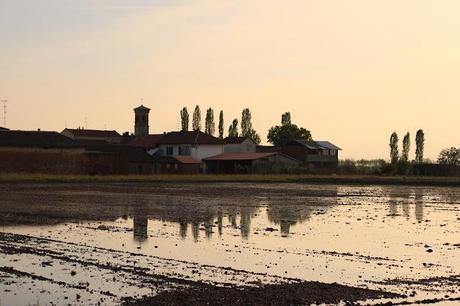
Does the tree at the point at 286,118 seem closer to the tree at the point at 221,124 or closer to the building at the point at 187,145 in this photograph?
the tree at the point at 221,124

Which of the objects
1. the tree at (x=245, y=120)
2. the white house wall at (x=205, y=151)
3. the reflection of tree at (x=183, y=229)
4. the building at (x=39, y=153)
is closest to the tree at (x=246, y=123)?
the tree at (x=245, y=120)

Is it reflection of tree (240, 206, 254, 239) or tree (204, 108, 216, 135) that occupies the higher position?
tree (204, 108, 216, 135)

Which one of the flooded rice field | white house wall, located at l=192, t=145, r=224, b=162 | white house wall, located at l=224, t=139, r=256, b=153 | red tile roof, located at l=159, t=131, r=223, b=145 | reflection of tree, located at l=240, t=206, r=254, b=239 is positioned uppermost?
red tile roof, located at l=159, t=131, r=223, b=145

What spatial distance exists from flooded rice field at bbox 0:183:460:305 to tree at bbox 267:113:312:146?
95633 mm

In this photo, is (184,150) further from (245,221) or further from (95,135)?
(245,221)

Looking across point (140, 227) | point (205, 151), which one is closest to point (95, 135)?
point (205, 151)

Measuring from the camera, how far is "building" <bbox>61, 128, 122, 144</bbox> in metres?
123

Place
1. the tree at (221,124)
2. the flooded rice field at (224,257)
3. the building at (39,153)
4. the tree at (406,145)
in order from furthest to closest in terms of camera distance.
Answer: the tree at (221,124) < the tree at (406,145) < the building at (39,153) < the flooded rice field at (224,257)

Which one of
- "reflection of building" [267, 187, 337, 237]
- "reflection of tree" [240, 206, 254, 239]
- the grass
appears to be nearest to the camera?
"reflection of tree" [240, 206, 254, 239]

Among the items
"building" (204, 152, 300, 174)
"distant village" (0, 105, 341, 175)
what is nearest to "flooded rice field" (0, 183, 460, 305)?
"distant village" (0, 105, 341, 175)

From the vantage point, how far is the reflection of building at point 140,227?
68.6 feet

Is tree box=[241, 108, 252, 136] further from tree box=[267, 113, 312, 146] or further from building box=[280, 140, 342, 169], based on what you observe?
building box=[280, 140, 342, 169]

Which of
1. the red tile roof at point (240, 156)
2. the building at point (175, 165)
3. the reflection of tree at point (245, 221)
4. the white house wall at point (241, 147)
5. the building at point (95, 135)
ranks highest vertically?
the building at point (95, 135)

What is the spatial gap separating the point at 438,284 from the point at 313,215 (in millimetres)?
16468
